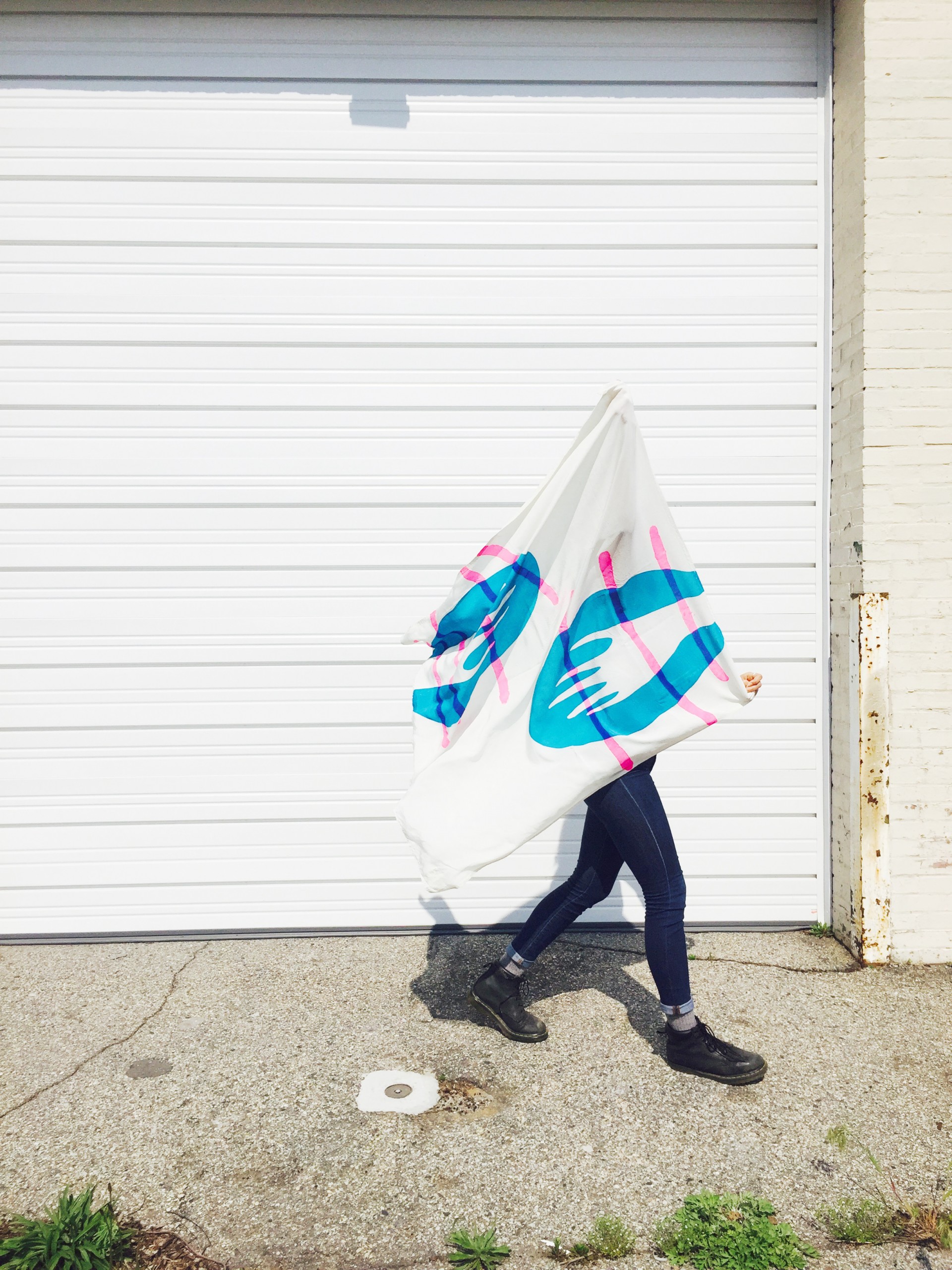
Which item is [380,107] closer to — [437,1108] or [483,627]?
[483,627]

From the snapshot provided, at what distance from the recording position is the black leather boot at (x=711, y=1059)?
107 inches

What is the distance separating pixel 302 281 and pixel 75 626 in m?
1.99

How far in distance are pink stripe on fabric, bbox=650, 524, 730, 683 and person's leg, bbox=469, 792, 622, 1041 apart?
687 mm

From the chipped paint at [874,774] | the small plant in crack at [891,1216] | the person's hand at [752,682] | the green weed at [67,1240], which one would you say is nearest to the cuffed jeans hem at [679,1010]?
the small plant in crack at [891,1216]

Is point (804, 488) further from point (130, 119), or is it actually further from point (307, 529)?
point (130, 119)

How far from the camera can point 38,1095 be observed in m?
2.73

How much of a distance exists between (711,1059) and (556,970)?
917 mm

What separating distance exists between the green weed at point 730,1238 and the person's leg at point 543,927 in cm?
90

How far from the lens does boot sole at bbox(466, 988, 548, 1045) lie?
299 cm

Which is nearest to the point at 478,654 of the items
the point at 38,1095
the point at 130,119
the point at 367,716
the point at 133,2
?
the point at 367,716

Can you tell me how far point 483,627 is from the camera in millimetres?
3068

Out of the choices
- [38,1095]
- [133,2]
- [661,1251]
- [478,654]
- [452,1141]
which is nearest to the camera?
[661,1251]

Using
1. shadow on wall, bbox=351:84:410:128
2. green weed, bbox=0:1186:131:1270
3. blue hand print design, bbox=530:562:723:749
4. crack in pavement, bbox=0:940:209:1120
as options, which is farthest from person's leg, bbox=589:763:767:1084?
A: shadow on wall, bbox=351:84:410:128

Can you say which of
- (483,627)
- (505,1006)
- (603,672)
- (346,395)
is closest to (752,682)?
(603,672)
